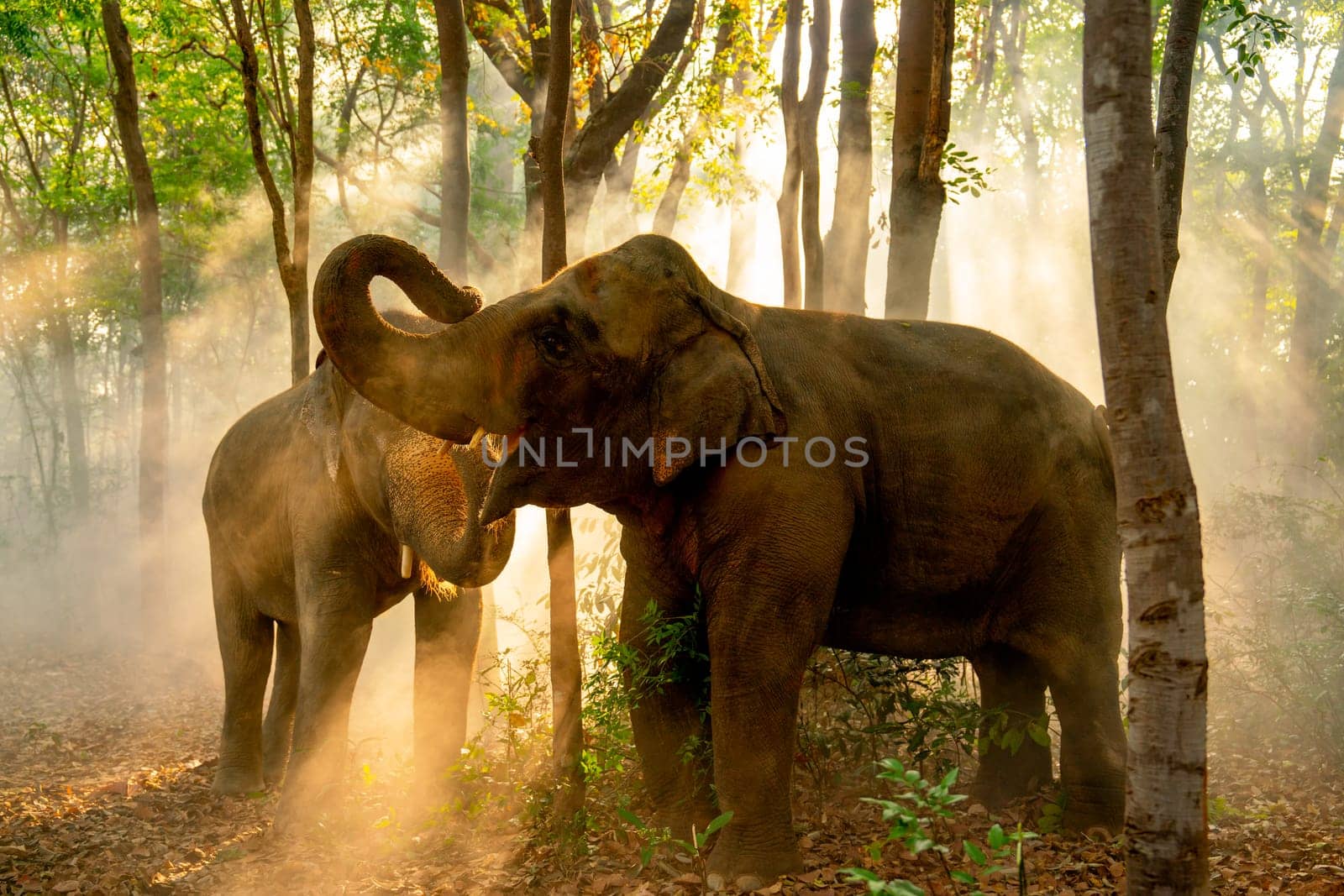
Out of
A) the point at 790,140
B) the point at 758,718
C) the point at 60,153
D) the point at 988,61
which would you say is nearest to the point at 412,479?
the point at 758,718

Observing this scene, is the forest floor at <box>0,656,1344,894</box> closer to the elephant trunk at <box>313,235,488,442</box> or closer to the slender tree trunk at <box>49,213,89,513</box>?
the elephant trunk at <box>313,235,488,442</box>

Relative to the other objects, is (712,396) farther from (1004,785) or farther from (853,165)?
(853,165)

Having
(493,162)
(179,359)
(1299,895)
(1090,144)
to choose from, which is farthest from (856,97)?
(179,359)

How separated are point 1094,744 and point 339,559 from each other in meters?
3.83

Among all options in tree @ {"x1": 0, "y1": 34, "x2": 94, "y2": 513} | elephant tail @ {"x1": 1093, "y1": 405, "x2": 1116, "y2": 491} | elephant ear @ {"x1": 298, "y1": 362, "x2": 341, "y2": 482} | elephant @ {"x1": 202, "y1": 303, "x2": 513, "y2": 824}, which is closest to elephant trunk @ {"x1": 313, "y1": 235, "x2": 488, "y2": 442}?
elephant @ {"x1": 202, "y1": 303, "x2": 513, "y2": 824}

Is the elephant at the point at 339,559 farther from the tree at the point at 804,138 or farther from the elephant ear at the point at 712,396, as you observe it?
the tree at the point at 804,138

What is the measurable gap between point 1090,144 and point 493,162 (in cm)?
3349

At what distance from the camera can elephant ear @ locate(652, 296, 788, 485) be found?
14.7 ft

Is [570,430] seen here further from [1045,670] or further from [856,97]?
[856,97]

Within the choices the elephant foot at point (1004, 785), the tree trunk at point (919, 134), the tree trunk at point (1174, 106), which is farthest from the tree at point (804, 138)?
the elephant foot at point (1004, 785)

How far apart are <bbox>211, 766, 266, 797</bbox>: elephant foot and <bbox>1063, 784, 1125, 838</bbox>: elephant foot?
197 inches

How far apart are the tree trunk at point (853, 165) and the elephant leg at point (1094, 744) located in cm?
522

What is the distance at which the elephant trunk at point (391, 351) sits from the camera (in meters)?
4.38

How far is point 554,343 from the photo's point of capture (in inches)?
180
